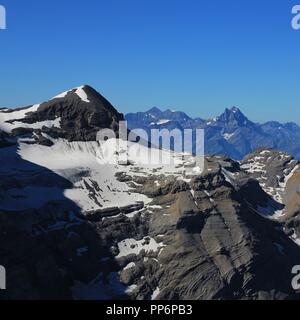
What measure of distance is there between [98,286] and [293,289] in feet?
211

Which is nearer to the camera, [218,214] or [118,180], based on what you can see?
[218,214]

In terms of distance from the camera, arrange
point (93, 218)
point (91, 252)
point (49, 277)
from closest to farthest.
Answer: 1. point (49, 277)
2. point (91, 252)
3. point (93, 218)

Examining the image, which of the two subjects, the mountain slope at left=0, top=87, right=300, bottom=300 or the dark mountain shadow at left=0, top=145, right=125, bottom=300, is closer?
the dark mountain shadow at left=0, top=145, right=125, bottom=300

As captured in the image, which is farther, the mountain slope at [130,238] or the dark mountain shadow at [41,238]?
the mountain slope at [130,238]

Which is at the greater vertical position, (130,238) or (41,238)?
(41,238)

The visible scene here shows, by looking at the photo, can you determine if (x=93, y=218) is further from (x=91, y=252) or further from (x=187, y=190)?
(x=187, y=190)

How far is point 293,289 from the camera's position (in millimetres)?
181875

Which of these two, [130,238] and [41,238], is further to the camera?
[130,238]

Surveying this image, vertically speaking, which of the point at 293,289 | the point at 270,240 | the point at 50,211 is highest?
the point at 50,211
